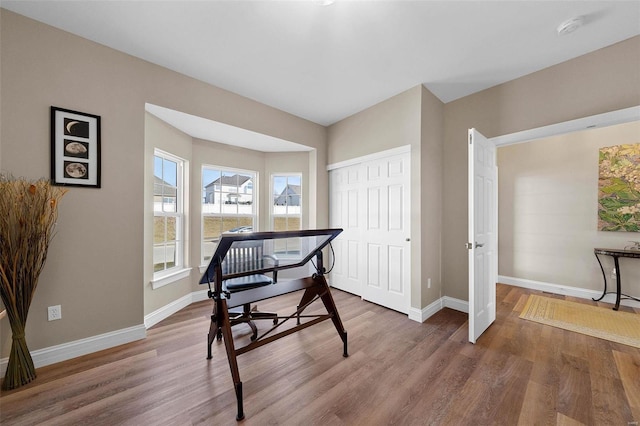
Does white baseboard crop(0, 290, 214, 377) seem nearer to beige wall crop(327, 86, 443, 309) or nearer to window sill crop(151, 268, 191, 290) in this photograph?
window sill crop(151, 268, 191, 290)

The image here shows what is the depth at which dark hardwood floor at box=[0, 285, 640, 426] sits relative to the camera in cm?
143

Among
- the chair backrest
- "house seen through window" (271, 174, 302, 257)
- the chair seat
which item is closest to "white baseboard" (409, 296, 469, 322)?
the chair seat

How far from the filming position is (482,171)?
2494 mm

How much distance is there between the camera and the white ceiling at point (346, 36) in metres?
1.74

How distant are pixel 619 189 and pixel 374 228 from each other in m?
3.41

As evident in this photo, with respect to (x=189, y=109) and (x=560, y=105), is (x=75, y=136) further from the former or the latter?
(x=560, y=105)

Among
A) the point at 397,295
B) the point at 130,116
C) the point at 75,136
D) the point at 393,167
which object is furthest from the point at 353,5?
the point at 397,295

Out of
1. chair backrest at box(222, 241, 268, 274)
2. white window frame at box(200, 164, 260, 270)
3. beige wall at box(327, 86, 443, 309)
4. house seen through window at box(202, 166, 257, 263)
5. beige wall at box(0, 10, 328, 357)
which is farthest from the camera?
house seen through window at box(202, 166, 257, 263)

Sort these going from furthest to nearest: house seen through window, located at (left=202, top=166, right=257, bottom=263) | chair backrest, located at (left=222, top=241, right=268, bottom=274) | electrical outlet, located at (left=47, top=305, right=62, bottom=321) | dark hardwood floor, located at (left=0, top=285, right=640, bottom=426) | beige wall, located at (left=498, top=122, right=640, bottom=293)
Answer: house seen through window, located at (left=202, top=166, right=257, bottom=263)
beige wall, located at (left=498, top=122, right=640, bottom=293)
electrical outlet, located at (left=47, top=305, right=62, bottom=321)
chair backrest, located at (left=222, top=241, right=268, bottom=274)
dark hardwood floor, located at (left=0, top=285, right=640, bottom=426)

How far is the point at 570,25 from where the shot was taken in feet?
6.06

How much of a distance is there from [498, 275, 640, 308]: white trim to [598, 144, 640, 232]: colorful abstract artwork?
936 mm

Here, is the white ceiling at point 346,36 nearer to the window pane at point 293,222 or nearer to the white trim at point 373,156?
the white trim at point 373,156

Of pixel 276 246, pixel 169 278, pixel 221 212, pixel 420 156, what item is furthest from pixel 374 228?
pixel 169 278

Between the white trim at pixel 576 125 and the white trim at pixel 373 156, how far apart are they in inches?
39.7
